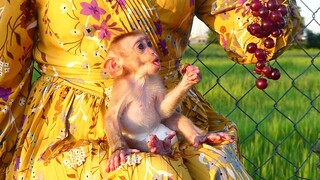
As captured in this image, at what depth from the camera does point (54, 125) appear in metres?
2.35

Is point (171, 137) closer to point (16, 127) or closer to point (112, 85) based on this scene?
point (112, 85)

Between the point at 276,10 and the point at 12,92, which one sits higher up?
the point at 276,10

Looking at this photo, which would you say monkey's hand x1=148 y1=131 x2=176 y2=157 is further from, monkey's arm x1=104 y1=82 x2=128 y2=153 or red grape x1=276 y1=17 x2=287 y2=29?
red grape x1=276 y1=17 x2=287 y2=29

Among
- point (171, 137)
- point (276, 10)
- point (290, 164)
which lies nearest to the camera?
point (171, 137)

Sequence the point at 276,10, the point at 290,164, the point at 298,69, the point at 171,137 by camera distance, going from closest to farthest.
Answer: the point at 171,137 → the point at 276,10 → the point at 290,164 → the point at 298,69

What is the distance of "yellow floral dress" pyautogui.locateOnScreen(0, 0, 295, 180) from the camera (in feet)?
7.37

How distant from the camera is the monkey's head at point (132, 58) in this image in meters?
2.19

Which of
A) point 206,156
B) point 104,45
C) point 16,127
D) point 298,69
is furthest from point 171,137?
point 298,69

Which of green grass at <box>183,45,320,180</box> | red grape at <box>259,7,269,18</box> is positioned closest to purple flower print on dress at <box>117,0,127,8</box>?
red grape at <box>259,7,269,18</box>

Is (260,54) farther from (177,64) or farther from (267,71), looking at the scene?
(177,64)

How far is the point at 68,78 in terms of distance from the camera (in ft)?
7.84

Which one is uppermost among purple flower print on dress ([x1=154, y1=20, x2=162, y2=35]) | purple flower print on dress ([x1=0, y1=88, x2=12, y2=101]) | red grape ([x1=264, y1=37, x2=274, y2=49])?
purple flower print on dress ([x1=154, y1=20, x2=162, y2=35])

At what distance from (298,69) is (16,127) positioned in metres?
3.47

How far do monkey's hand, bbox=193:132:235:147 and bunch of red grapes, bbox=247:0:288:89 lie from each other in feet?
0.54
